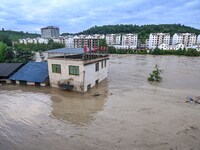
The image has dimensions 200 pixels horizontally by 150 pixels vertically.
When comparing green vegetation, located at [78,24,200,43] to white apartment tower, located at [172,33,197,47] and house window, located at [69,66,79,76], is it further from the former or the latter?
house window, located at [69,66,79,76]

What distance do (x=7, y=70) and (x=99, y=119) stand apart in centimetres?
1456

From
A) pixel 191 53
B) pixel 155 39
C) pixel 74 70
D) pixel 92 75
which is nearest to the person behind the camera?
A: pixel 74 70

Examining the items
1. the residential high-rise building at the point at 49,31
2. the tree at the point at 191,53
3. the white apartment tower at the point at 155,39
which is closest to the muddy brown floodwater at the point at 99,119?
the tree at the point at 191,53

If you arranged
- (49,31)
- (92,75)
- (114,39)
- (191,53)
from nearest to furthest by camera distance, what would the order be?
(92,75)
(191,53)
(114,39)
(49,31)

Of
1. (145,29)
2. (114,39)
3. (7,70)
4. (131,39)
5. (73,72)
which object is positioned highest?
(145,29)

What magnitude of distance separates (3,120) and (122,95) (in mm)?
9869

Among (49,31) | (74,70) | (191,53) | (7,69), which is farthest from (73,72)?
(49,31)

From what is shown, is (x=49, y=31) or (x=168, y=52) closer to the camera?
(x=168, y=52)

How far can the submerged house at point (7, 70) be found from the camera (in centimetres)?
2052

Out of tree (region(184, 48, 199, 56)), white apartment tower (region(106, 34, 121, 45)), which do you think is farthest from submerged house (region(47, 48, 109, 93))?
white apartment tower (region(106, 34, 121, 45))

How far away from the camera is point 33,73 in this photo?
790 inches

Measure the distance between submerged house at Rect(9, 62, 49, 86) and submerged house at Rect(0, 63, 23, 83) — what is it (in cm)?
50

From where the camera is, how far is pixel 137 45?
307ft

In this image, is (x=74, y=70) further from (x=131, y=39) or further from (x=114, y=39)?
(x=114, y=39)
